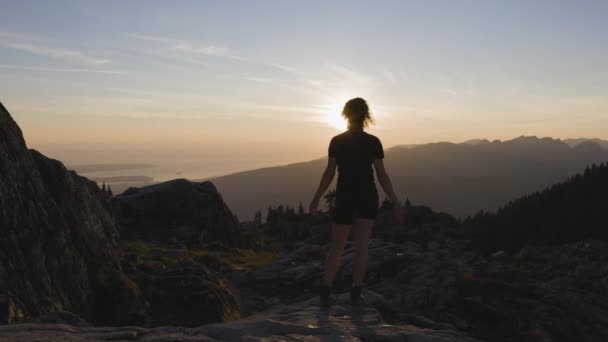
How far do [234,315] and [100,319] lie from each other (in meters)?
4.87

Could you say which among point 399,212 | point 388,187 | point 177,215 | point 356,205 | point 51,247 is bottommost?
point 177,215

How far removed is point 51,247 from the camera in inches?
513

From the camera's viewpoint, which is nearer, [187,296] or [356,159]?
[356,159]

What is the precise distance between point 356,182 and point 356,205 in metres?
0.42

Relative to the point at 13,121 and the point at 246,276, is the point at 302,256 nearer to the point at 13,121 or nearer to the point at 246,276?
the point at 246,276

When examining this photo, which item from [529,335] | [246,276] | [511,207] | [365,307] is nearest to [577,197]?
[511,207]

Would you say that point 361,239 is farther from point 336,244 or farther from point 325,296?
point 325,296

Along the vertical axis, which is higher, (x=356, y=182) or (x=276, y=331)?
(x=356, y=182)

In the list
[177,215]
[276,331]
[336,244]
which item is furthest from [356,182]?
[177,215]

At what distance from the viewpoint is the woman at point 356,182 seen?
8680 mm

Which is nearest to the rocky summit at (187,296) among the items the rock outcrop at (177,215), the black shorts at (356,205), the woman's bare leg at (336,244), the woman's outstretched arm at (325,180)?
the woman's bare leg at (336,244)

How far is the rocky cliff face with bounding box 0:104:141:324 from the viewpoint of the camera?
11.0 meters

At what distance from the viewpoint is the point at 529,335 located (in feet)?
40.6

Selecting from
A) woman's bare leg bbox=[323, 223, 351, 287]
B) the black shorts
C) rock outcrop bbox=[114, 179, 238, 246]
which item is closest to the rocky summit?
woman's bare leg bbox=[323, 223, 351, 287]
